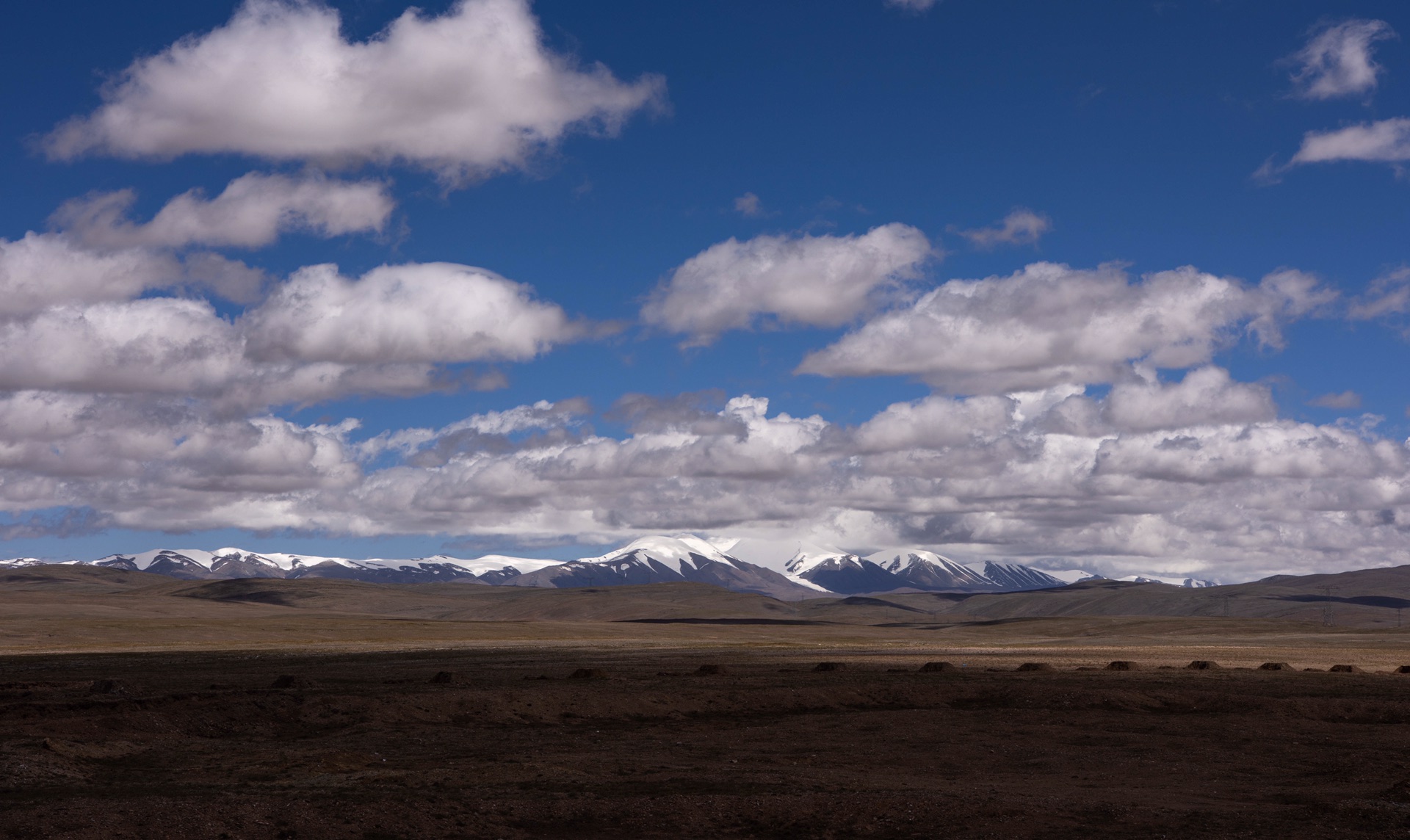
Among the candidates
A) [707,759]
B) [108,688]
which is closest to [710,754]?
[707,759]

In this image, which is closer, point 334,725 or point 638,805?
point 638,805

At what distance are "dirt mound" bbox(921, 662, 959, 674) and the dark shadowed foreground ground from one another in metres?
6.30

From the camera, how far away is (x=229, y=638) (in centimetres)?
11812

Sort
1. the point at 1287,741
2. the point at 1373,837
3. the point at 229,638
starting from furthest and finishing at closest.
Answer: the point at 229,638 → the point at 1287,741 → the point at 1373,837

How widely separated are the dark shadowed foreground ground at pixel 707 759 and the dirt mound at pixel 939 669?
20.7 feet

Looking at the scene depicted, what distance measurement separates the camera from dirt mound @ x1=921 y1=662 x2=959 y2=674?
57531 mm

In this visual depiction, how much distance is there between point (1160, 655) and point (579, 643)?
53.0 metres

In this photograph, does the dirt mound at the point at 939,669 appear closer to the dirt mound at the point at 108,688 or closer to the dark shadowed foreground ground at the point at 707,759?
the dark shadowed foreground ground at the point at 707,759

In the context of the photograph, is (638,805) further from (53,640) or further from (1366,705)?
(53,640)

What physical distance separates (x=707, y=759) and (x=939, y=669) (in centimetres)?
3096

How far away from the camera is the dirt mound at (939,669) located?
2265 inches

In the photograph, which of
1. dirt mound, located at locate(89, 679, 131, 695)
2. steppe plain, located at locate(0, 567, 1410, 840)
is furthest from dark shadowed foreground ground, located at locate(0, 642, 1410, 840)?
dirt mound, located at locate(89, 679, 131, 695)

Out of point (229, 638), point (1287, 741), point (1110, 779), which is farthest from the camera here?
point (229, 638)

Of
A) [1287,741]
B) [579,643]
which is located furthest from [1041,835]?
[579,643]
